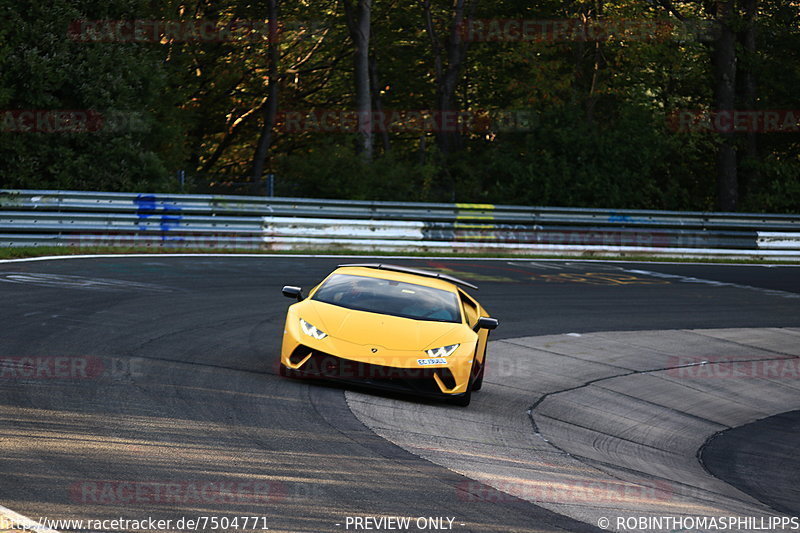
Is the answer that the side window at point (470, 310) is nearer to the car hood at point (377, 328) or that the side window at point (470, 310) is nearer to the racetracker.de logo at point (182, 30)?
the car hood at point (377, 328)

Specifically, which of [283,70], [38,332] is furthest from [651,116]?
[38,332]

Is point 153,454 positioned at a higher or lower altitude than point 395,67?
lower

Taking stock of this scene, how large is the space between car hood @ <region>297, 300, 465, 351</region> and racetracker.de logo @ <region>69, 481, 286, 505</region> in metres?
3.86

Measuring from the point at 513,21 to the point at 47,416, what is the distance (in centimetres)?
3309

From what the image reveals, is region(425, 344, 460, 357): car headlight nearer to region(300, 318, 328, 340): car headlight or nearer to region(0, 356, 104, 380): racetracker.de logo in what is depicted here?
region(300, 318, 328, 340): car headlight

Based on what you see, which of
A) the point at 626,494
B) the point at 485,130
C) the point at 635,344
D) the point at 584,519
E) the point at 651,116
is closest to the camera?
the point at 584,519

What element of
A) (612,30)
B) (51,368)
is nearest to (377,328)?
(51,368)

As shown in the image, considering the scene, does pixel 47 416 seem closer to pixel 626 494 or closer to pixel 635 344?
pixel 626 494

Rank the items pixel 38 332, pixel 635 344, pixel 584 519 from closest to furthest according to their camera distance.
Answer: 1. pixel 584 519
2. pixel 38 332
3. pixel 635 344

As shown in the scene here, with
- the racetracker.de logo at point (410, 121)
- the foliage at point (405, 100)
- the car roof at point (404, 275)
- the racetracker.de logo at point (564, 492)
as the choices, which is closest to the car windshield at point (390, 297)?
the car roof at point (404, 275)

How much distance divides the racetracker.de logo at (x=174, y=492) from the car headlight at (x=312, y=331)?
3832 mm

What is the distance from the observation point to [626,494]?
315 inches

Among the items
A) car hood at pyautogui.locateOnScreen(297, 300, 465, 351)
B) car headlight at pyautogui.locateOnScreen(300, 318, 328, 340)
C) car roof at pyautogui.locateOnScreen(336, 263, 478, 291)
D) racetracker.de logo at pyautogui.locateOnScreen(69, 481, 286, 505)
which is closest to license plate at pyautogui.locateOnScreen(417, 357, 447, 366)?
car hood at pyautogui.locateOnScreen(297, 300, 465, 351)

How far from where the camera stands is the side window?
11.9m
